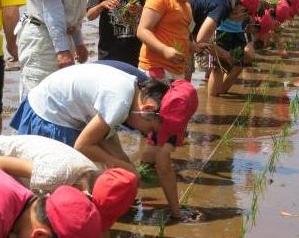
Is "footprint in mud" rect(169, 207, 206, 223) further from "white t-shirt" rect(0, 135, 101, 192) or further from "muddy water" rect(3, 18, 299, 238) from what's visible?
"white t-shirt" rect(0, 135, 101, 192)

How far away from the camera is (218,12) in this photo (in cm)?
670

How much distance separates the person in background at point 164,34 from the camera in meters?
5.12

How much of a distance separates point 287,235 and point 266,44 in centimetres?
775

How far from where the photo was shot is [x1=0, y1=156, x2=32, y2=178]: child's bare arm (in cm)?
311

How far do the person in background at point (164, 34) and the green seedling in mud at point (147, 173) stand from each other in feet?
2.06

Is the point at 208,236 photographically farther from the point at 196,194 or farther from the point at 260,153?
the point at 260,153

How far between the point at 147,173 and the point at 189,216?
0.69m

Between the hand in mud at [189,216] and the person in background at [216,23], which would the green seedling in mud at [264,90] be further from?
the hand in mud at [189,216]

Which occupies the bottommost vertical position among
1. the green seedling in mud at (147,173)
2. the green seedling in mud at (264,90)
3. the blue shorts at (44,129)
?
the green seedling in mud at (264,90)

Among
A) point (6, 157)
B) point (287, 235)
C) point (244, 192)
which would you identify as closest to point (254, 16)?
point (244, 192)

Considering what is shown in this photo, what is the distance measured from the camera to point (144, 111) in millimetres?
3732

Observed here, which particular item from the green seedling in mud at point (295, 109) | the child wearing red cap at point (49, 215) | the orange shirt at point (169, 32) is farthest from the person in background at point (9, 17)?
the green seedling in mud at point (295, 109)

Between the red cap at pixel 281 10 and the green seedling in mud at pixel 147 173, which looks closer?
the green seedling in mud at pixel 147 173

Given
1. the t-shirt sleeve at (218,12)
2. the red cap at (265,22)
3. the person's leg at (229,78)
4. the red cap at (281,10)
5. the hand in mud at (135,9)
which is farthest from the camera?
the red cap at (281,10)
